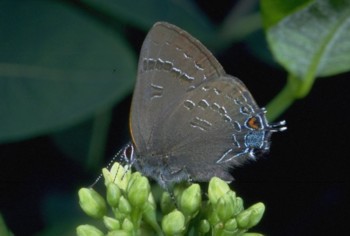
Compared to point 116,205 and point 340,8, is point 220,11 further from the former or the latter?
point 116,205

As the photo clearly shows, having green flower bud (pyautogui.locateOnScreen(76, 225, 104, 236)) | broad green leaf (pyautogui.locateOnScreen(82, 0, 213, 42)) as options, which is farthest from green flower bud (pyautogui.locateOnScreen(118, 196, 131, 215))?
broad green leaf (pyautogui.locateOnScreen(82, 0, 213, 42))

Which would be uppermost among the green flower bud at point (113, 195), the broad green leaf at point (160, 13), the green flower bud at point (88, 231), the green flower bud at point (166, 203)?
the broad green leaf at point (160, 13)

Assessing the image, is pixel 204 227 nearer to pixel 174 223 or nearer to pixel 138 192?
pixel 174 223

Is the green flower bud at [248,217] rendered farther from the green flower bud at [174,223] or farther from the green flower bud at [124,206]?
the green flower bud at [124,206]

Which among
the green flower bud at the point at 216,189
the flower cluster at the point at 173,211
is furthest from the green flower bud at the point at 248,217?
the green flower bud at the point at 216,189

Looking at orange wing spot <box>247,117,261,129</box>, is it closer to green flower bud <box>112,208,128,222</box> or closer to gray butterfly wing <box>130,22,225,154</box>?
gray butterfly wing <box>130,22,225,154</box>

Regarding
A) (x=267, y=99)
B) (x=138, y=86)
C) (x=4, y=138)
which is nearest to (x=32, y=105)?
(x=4, y=138)

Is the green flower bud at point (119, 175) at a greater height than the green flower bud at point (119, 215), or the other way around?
the green flower bud at point (119, 175)
